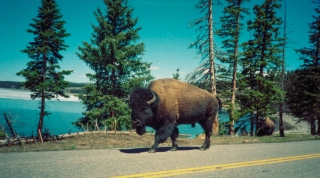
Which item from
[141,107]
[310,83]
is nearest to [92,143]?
[141,107]

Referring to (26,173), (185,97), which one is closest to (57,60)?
(185,97)

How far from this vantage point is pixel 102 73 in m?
20.7

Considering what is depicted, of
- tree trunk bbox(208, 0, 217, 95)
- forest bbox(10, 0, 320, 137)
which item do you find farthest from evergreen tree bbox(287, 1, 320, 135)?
tree trunk bbox(208, 0, 217, 95)

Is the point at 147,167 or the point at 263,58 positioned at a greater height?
the point at 263,58

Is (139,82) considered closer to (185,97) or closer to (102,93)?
(102,93)

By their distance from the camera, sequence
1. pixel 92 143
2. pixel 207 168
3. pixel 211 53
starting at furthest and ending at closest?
pixel 211 53 < pixel 92 143 < pixel 207 168

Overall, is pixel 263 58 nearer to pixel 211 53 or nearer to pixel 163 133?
pixel 211 53

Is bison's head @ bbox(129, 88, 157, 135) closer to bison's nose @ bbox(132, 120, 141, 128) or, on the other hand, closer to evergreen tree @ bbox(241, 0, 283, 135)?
bison's nose @ bbox(132, 120, 141, 128)

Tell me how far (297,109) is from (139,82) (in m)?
18.7

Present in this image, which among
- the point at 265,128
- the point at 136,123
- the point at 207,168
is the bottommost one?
the point at 265,128

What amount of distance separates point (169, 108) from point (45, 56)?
1332 cm

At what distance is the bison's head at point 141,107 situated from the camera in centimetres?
665

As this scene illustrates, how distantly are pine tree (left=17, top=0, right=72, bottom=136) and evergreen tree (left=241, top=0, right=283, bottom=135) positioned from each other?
53.1ft

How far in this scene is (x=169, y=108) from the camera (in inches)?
302
